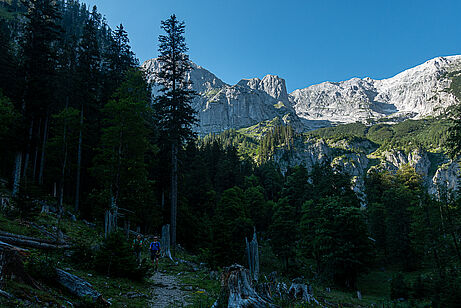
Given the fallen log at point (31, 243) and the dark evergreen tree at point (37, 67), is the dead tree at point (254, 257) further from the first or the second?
the dark evergreen tree at point (37, 67)

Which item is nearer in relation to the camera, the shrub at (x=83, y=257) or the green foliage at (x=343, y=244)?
the shrub at (x=83, y=257)

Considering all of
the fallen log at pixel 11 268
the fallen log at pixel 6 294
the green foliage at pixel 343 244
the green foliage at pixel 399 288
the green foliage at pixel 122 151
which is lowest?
the green foliage at pixel 399 288

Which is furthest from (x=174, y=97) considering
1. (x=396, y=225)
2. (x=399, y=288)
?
(x=396, y=225)

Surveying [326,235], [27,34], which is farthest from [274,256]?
[27,34]

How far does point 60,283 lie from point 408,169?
264 ft

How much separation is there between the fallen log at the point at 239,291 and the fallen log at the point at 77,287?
3222mm

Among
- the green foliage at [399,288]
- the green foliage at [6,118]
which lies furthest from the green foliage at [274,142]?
the green foliage at [6,118]

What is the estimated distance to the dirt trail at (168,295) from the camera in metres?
8.78

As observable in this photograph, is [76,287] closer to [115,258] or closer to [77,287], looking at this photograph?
[77,287]

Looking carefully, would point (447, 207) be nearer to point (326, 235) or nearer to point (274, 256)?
point (326, 235)

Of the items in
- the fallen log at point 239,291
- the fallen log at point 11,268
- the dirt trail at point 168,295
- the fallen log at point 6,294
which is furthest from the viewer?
the dirt trail at point 168,295

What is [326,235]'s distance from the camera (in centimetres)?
3153

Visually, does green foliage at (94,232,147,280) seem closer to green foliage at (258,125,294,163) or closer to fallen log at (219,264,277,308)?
fallen log at (219,264,277,308)

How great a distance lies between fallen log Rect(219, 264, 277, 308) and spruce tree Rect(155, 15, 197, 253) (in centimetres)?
1938
